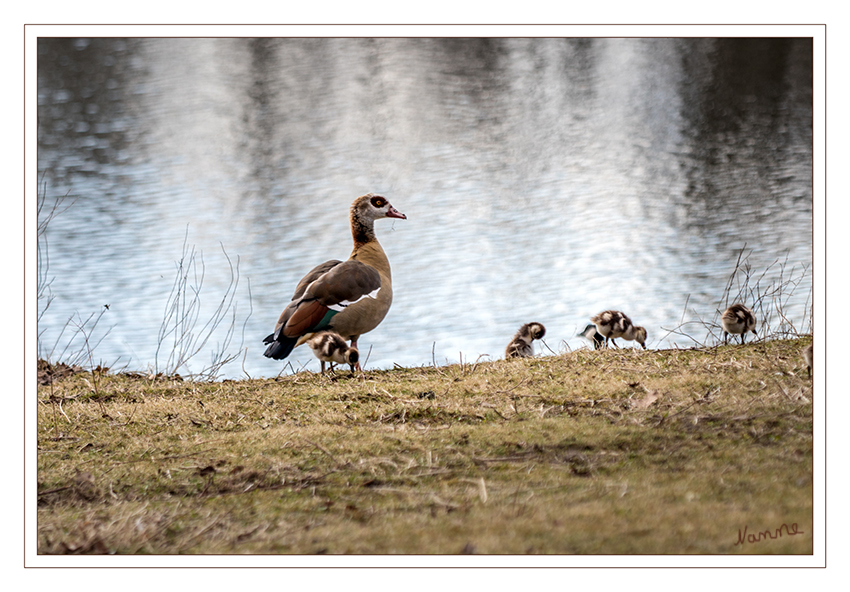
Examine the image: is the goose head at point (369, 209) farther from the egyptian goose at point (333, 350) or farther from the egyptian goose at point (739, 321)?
the egyptian goose at point (739, 321)

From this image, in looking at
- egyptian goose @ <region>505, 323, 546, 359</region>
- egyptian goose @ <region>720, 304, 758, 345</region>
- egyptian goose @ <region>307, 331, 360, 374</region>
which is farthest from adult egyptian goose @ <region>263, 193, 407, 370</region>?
egyptian goose @ <region>720, 304, 758, 345</region>

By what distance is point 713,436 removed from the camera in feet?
12.2

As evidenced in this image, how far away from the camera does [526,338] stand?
7.04m

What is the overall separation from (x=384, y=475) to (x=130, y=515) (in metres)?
1.09

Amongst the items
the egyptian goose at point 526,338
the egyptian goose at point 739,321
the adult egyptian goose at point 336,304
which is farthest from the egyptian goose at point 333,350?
the egyptian goose at point 739,321

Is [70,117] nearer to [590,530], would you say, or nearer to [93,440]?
[93,440]

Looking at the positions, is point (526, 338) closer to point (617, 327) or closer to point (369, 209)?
point (617, 327)

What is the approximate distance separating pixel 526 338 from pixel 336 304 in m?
1.76

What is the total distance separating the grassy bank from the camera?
3.02 metres

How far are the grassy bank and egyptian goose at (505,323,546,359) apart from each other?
1.46m

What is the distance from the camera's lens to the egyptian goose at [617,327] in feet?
21.4

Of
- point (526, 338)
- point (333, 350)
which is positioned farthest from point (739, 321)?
point (333, 350)

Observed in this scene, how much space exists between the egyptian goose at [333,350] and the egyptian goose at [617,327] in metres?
2.08
